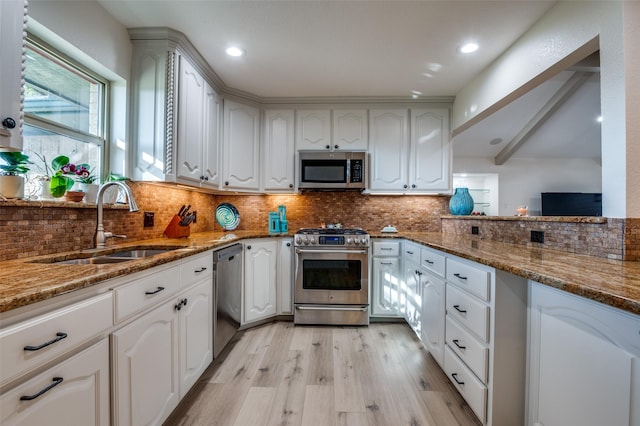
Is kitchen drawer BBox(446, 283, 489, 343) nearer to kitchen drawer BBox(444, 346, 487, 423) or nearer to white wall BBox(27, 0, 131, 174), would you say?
kitchen drawer BBox(444, 346, 487, 423)

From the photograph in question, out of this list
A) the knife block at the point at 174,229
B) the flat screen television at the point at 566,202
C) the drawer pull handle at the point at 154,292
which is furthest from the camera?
the flat screen television at the point at 566,202

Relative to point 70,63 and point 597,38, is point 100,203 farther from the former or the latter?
point 597,38

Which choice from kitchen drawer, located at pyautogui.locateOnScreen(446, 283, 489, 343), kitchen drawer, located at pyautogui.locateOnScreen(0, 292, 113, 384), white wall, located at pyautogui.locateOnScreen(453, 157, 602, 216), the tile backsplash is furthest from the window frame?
white wall, located at pyautogui.locateOnScreen(453, 157, 602, 216)

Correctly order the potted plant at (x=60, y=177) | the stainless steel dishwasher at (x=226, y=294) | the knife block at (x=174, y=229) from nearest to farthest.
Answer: the potted plant at (x=60, y=177) < the stainless steel dishwasher at (x=226, y=294) < the knife block at (x=174, y=229)

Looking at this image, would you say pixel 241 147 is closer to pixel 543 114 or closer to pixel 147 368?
pixel 147 368

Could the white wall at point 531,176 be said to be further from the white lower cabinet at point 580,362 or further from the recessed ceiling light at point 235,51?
the white lower cabinet at point 580,362

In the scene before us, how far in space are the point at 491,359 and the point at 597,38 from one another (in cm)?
169

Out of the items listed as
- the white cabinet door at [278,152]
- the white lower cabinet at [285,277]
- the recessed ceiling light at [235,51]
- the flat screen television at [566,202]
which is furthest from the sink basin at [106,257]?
the flat screen television at [566,202]

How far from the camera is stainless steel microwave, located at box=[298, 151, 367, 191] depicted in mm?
2881

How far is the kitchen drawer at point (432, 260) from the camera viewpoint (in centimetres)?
178

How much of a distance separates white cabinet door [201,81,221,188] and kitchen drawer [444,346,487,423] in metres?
2.27

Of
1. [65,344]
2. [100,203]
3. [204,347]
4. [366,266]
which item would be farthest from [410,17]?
[204,347]

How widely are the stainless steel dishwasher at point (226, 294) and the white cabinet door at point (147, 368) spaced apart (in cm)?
52

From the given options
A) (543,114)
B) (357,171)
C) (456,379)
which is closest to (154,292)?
(456,379)
